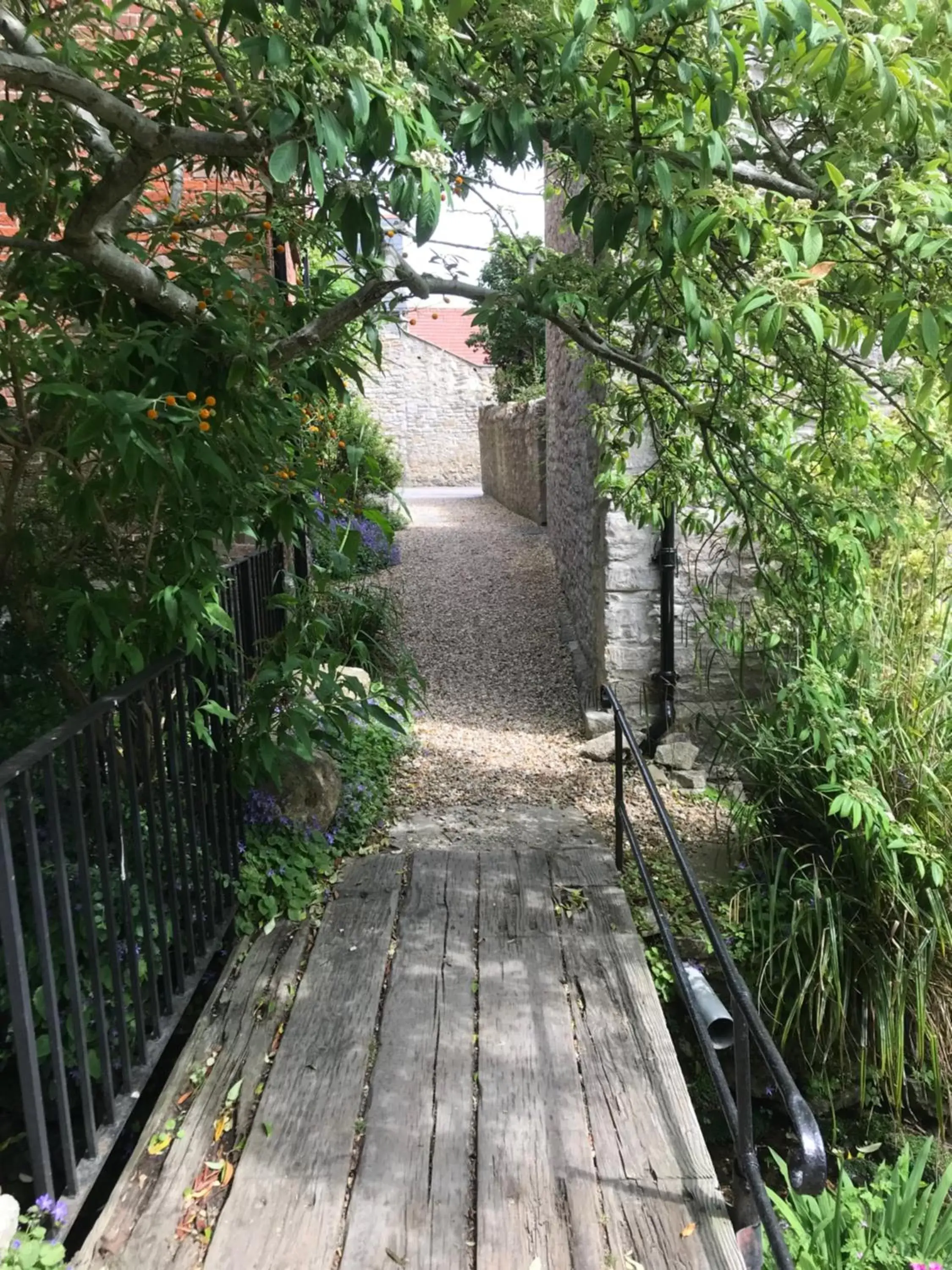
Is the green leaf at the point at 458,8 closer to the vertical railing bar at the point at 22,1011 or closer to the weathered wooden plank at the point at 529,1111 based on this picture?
the vertical railing bar at the point at 22,1011

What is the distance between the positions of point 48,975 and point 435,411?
73.2 feet

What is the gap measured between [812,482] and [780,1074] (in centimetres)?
257

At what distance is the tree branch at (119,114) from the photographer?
191 centimetres

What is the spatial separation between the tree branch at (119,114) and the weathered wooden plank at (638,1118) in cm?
251

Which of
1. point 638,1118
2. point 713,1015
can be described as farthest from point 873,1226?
point 638,1118

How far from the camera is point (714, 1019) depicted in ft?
8.20

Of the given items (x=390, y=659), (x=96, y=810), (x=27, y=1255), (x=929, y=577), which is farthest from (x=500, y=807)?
(x=27, y=1255)

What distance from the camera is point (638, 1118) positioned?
2.23 metres

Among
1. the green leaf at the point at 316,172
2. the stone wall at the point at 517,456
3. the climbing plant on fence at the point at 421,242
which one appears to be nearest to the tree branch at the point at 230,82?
the climbing plant on fence at the point at 421,242

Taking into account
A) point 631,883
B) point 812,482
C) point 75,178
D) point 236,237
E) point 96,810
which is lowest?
point 631,883

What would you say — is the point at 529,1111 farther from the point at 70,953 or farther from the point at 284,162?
the point at 284,162

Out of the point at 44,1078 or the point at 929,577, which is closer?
the point at 44,1078

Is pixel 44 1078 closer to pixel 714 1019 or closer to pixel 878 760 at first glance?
pixel 714 1019

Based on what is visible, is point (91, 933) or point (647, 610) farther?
point (647, 610)
